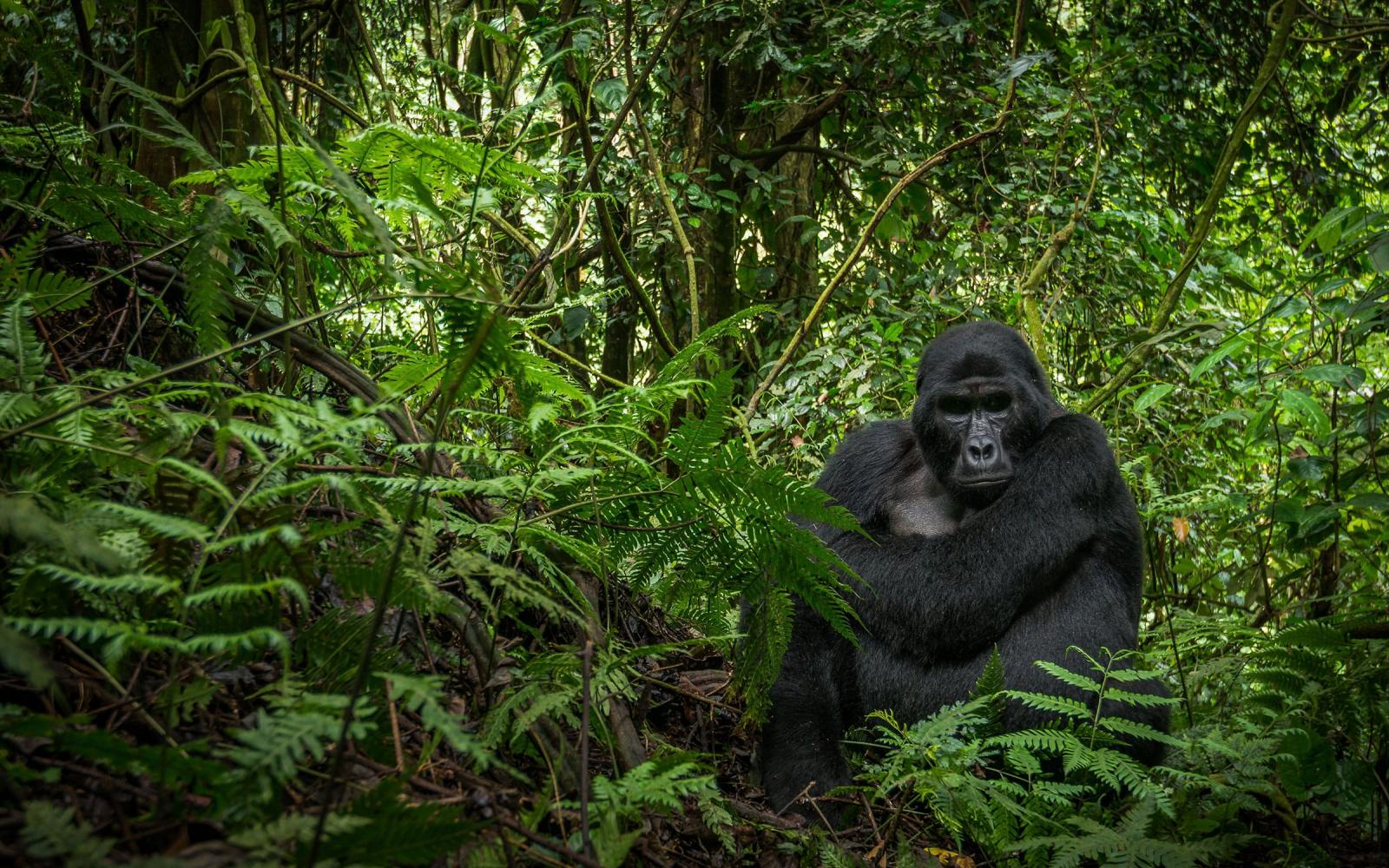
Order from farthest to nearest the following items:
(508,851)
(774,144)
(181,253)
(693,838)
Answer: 1. (774,144)
2. (181,253)
3. (693,838)
4. (508,851)

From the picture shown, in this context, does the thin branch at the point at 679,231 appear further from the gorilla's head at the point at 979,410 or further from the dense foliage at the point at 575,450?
the gorilla's head at the point at 979,410

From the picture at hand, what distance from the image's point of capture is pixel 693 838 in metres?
1.85

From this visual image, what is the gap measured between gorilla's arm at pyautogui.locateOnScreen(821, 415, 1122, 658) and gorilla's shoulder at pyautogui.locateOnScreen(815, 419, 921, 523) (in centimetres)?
25

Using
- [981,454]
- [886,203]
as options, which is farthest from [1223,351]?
[886,203]

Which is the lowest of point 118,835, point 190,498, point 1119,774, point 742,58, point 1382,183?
point 1119,774

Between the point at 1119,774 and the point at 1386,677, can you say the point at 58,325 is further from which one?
the point at 1386,677

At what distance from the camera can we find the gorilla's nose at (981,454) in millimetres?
3188

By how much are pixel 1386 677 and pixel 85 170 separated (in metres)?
3.15

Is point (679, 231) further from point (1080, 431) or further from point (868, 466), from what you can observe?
point (1080, 431)

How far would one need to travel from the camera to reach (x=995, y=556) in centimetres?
297

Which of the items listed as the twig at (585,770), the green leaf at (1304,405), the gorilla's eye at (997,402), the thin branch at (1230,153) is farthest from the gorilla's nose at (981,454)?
the twig at (585,770)

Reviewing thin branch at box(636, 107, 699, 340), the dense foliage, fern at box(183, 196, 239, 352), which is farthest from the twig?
thin branch at box(636, 107, 699, 340)

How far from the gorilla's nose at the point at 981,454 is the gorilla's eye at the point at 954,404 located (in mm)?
140

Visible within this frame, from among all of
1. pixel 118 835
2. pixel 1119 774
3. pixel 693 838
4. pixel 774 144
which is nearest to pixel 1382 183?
pixel 774 144
